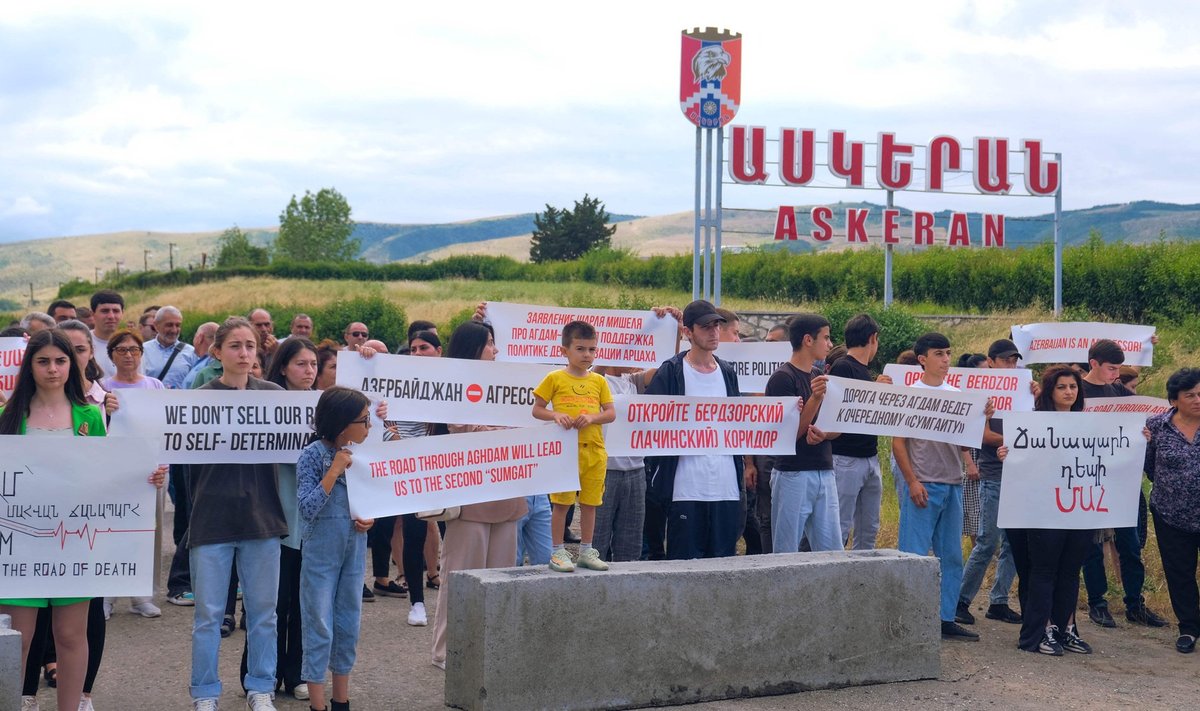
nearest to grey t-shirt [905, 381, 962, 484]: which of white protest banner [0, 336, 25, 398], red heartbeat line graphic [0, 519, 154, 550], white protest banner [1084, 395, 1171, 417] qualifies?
white protest banner [1084, 395, 1171, 417]

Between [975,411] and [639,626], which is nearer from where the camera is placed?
[639,626]

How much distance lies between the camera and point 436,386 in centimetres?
809

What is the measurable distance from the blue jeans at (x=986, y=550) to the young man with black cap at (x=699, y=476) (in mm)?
1928

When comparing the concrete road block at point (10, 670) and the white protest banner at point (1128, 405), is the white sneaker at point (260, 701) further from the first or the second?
the white protest banner at point (1128, 405)

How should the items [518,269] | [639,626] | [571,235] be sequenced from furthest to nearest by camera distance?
1. [571,235]
2. [518,269]
3. [639,626]

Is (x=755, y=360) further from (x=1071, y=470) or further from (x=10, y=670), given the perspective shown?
(x=10, y=670)

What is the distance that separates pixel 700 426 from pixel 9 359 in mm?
4881

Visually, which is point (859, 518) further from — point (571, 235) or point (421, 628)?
point (571, 235)

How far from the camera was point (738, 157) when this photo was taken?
2802 cm

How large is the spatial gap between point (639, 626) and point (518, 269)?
7084 cm

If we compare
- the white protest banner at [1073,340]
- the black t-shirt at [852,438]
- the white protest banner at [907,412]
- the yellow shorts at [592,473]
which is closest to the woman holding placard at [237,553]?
the yellow shorts at [592,473]

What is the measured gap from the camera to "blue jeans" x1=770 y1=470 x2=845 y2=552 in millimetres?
8016

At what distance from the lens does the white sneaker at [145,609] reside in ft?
28.4

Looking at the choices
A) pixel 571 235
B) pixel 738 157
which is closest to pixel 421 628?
pixel 738 157
